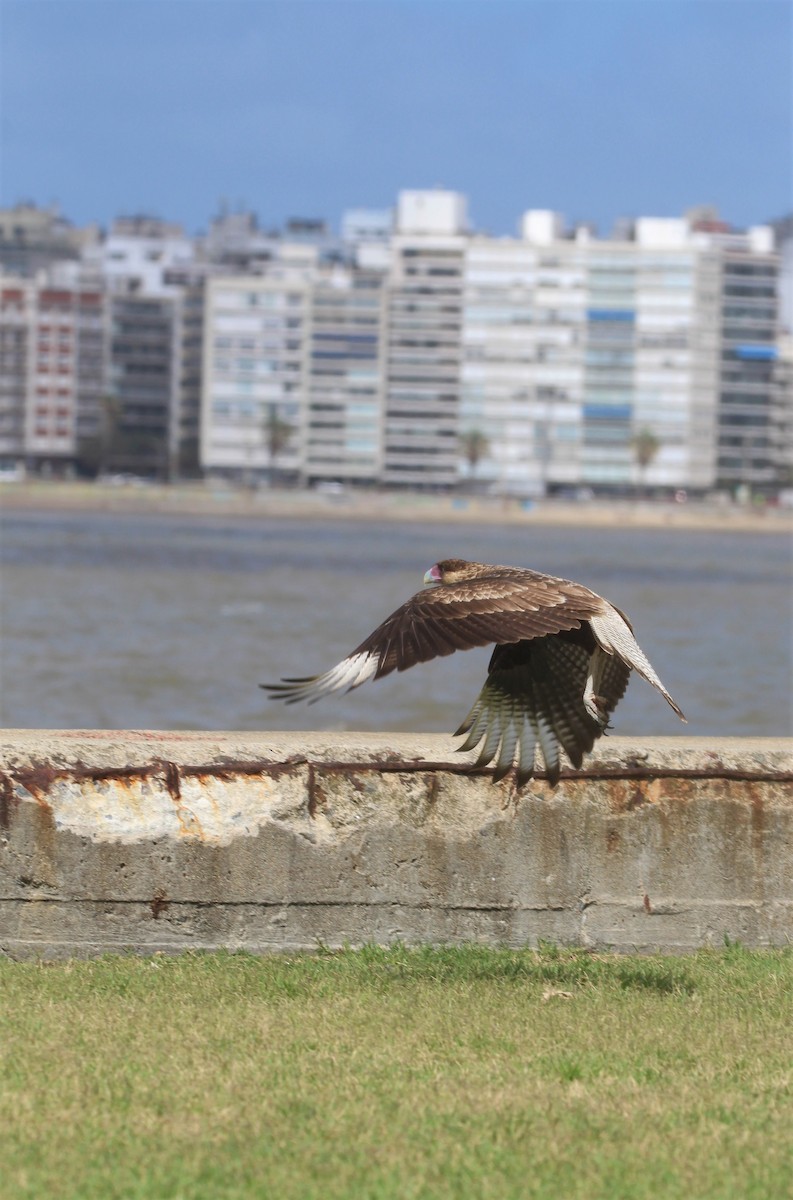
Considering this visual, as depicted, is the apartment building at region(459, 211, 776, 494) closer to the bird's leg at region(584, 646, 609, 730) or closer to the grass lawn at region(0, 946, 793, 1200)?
the bird's leg at region(584, 646, 609, 730)

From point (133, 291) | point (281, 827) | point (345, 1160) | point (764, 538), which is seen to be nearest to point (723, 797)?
point (281, 827)

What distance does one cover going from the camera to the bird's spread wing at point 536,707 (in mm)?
5746

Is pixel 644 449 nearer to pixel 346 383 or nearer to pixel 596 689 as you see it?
pixel 346 383

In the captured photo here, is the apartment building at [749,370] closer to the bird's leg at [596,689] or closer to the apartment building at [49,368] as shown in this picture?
the apartment building at [49,368]

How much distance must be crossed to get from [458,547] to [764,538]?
5198 cm

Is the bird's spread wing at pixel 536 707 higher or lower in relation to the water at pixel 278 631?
higher

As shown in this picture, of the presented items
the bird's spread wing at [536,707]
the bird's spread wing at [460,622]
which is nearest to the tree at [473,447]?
the bird's spread wing at [536,707]

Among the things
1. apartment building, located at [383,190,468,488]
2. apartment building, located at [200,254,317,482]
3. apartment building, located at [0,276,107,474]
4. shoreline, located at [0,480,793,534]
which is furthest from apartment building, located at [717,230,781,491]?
apartment building, located at [0,276,107,474]

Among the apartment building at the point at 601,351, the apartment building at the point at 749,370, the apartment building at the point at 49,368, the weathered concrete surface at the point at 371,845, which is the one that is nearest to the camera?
the weathered concrete surface at the point at 371,845

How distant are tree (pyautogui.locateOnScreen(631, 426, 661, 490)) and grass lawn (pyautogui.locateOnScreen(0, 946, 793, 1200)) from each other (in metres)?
165

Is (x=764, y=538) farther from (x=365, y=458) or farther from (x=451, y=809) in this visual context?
(x=451, y=809)

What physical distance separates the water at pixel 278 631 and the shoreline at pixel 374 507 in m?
46.1

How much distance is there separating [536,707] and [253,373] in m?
169

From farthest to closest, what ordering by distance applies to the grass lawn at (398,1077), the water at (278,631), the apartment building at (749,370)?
the apartment building at (749,370) → the water at (278,631) → the grass lawn at (398,1077)
